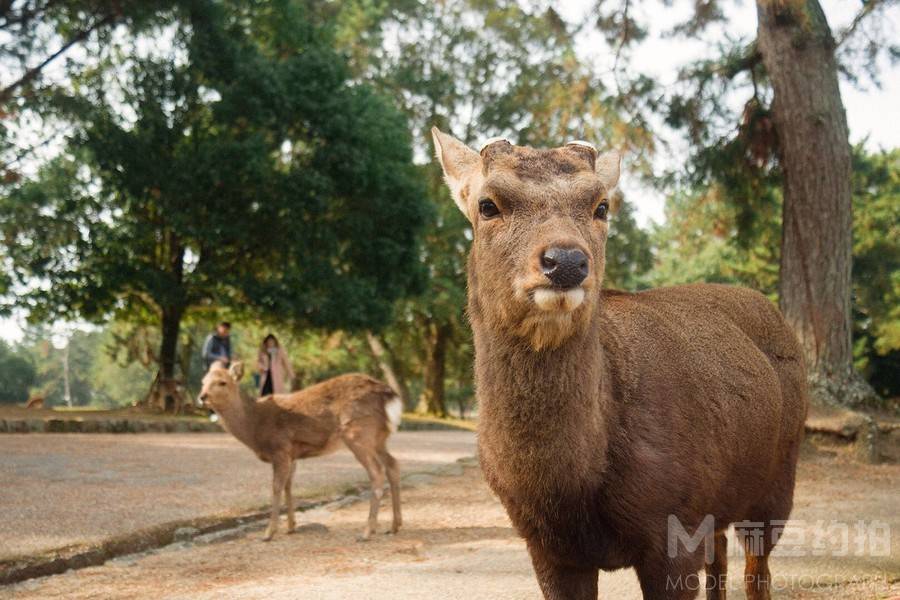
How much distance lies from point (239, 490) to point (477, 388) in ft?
23.0

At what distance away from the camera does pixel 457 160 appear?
154 inches

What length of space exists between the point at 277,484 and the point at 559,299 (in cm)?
576

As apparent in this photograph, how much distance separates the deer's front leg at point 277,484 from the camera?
763cm

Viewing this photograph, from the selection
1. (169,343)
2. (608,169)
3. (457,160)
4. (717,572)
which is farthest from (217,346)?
(608,169)

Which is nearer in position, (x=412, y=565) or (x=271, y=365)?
(x=412, y=565)

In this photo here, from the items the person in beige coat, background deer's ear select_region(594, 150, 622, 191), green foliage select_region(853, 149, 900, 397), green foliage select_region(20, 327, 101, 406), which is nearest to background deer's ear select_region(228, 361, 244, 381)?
the person in beige coat

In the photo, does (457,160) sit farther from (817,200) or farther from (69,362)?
(69,362)

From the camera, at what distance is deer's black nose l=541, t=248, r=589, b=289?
9.62 feet

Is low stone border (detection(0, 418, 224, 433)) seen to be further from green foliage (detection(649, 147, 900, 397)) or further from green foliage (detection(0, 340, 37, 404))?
green foliage (detection(0, 340, 37, 404))

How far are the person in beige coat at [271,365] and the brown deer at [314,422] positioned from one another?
3.99 m

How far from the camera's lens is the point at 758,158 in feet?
44.7

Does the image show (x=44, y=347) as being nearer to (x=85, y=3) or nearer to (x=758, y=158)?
(x=85, y=3)

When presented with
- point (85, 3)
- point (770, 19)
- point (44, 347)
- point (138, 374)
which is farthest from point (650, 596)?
point (44, 347)

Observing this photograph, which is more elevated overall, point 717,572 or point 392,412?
point 392,412
